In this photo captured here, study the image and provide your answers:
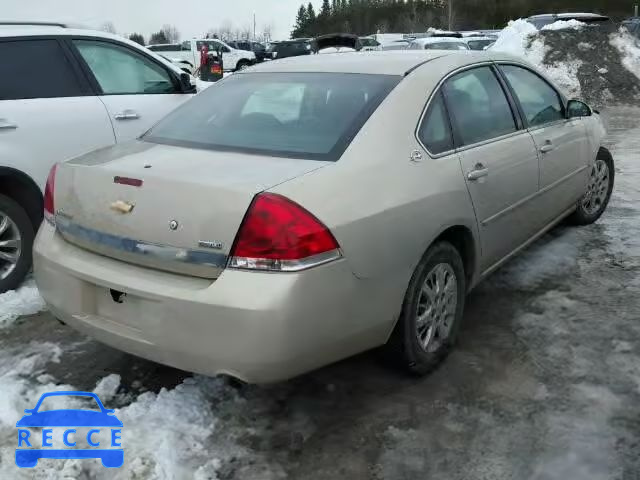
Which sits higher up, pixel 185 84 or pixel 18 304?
pixel 185 84

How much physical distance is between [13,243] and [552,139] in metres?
3.64

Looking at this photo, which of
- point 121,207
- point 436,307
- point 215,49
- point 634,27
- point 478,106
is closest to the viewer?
point 121,207

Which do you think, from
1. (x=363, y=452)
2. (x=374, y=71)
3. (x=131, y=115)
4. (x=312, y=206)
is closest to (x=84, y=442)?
(x=363, y=452)

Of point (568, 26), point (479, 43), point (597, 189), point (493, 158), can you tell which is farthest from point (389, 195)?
point (479, 43)

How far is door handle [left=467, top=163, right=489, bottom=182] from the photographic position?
A: 11.0 ft

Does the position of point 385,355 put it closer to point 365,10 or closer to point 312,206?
point 312,206

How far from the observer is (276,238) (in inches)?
94.8

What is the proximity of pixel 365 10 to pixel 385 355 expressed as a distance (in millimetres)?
87563

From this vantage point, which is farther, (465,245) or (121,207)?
(465,245)

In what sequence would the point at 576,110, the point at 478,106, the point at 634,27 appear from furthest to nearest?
1. the point at 634,27
2. the point at 576,110
3. the point at 478,106

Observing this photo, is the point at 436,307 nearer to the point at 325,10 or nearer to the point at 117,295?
the point at 117,295

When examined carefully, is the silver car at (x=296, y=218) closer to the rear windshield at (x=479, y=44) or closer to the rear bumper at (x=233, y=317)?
the rear bumper at (x=233, y=317)

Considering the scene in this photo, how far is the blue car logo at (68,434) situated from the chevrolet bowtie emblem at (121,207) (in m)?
0.91

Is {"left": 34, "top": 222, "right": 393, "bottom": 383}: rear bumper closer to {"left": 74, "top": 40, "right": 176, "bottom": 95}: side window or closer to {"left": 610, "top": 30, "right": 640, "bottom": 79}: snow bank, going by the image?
{"left": 74, "top": 40, "right": 176, "bottom": 95}: side window
